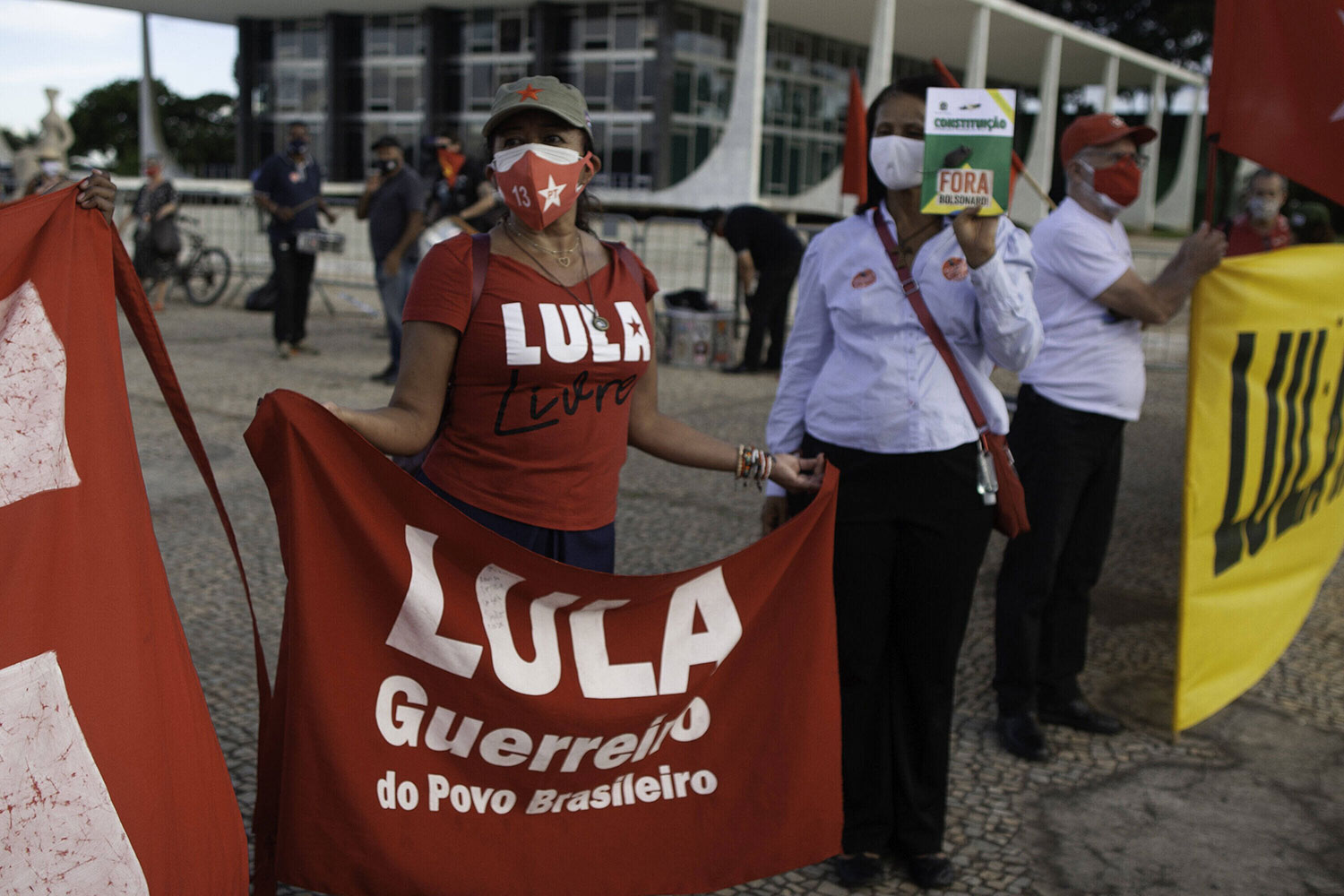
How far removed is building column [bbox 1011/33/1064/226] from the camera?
1617 inches

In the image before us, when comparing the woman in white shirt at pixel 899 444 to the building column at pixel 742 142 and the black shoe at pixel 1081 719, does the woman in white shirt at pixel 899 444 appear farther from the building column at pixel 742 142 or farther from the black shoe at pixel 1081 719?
the building column at pixel 742 142

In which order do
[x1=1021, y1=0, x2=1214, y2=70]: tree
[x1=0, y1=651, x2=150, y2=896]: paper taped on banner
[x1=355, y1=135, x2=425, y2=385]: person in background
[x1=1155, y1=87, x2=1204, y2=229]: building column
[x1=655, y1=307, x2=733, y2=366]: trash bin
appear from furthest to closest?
[x1=1021, y1=0, x2=1214, y2=70]: tree
[x1=1155, y1=87, x2=1204, y2=229]: building column
[x1=655, y1=307, x2=733, y2=366]: trash bin
[x1=355, y1=135, x2=425, y2=385]: person in background
[x1=0, y1=651, x2=150, y2=896]: paper taped on banner

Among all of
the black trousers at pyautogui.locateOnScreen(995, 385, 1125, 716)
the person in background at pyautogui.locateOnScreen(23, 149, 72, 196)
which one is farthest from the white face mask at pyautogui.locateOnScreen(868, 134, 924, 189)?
the person in background at pyautogui.locateOnScreen(23, 149, 72, 196)

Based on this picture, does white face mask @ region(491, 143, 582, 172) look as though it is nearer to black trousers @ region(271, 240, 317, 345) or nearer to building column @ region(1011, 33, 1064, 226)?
black trousers @ region(271, 240, 317, 345)

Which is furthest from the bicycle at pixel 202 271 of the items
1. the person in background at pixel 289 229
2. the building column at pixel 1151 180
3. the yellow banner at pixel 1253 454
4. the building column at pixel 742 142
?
the building column at pixel 1151 180

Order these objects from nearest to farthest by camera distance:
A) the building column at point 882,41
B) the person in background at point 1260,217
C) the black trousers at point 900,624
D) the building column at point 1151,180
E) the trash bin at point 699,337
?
the black trousers at point 900,624
the person in background at point 1260,217
the trash bin at point 699,337
the building column at point 882,41
the building column at point 1151,180

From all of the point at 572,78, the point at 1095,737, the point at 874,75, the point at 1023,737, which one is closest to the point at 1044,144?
the point at 874,75

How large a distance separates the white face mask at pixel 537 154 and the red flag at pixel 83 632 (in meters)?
0.81

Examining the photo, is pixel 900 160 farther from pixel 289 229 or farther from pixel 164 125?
pixel 164 125

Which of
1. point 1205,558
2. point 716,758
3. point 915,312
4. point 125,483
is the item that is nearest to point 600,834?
point 716,758

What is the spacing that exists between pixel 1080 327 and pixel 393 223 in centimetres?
724

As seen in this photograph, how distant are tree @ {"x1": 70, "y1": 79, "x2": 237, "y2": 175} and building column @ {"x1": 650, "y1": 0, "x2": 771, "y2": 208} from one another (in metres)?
35.4

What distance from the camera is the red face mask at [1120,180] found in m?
3.88

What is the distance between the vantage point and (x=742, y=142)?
3091 cm
